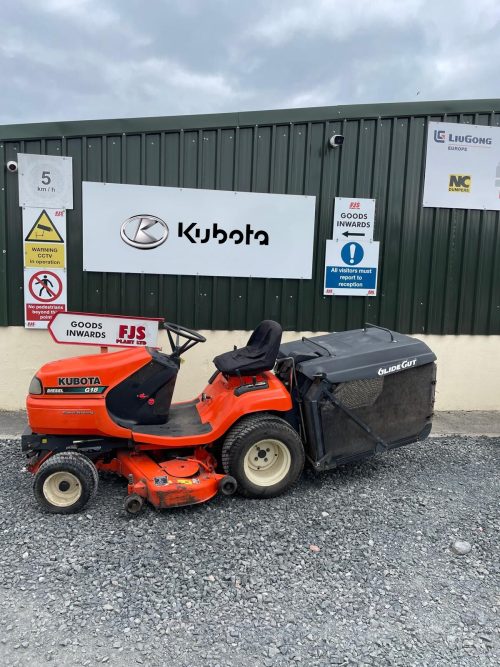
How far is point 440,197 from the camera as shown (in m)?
5.64

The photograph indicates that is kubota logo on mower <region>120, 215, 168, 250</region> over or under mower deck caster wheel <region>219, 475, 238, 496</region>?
over

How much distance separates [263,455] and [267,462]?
0.22ft

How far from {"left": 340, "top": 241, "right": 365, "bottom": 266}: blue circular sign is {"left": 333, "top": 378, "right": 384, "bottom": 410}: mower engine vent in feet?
7.82

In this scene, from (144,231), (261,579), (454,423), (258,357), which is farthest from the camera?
(454,423)

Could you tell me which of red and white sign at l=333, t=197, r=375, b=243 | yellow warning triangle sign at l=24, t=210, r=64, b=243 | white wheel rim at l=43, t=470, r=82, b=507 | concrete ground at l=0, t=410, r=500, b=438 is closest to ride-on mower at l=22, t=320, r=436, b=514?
white wheel rim at l=43, t=470, r=82, b=507

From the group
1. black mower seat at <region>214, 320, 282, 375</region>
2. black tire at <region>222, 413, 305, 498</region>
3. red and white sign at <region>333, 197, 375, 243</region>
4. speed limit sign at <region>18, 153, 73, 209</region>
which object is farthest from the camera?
red and white sign at <region>333, 197, 375, 243</region>

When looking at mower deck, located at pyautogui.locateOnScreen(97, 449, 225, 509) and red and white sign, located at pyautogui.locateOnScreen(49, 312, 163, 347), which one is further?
red and white sign, located at pyautogui.locateOnScreen(49, 312, 163, 347)

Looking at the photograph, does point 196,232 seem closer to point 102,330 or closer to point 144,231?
point 144,231

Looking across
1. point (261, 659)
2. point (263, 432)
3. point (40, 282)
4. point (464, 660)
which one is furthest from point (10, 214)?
point (464, 660)

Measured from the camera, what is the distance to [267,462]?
3.57 m

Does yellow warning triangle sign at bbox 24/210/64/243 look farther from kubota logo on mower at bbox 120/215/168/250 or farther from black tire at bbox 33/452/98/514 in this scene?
black tire at bbox 33/452/98/514

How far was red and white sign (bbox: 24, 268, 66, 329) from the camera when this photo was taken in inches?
209

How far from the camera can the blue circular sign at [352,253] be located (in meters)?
5.60

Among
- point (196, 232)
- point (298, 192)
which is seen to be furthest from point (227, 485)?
point (298, 192)
